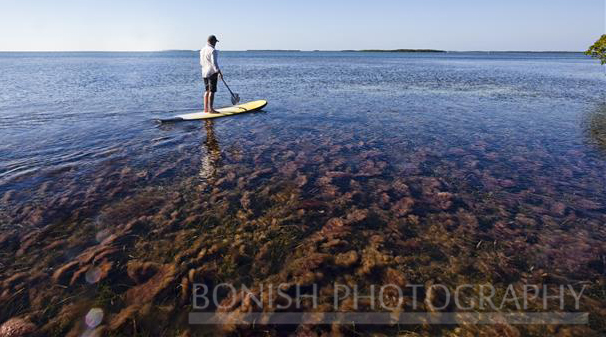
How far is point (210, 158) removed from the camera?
10086 millimetres

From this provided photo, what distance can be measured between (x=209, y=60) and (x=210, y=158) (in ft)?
22.2

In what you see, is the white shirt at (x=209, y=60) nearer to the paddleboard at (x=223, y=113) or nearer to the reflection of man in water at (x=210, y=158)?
the paddleboard at (x=223, y=113)

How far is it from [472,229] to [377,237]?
211 cm

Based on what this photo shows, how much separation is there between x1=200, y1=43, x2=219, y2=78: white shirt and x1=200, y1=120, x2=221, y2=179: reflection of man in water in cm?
333

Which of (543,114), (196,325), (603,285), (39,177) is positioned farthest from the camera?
(543,114)

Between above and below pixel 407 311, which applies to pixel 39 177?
above

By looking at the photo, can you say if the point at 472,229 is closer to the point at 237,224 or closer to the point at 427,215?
the point at 427,215

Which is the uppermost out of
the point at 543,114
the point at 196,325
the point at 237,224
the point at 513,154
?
the point at 543,114

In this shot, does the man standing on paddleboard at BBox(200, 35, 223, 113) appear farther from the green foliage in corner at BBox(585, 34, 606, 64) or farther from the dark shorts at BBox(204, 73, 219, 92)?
the green foliage in corner at BBox(585, 34, 606, 64)

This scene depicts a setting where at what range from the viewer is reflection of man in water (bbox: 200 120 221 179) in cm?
884

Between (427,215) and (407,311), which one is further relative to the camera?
(427,215)

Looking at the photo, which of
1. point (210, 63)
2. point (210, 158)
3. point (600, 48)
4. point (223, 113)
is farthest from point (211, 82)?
point (600, 48)

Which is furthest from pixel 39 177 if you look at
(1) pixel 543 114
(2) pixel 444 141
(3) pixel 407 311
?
(1) pixel 543 114

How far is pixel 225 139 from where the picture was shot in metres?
12.4
